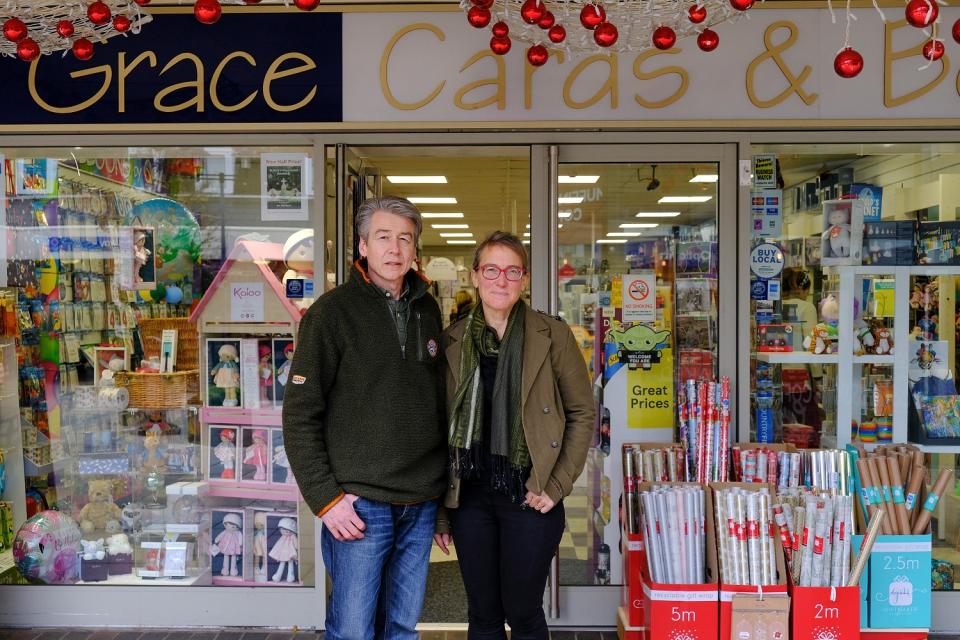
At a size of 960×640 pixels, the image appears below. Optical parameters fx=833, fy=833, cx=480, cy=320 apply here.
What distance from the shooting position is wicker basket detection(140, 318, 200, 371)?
3.99 metres

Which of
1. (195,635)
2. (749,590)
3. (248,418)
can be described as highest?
(248,418)

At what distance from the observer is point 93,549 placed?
13.0 ft

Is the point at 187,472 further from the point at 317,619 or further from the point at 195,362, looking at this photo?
the point at 317,619

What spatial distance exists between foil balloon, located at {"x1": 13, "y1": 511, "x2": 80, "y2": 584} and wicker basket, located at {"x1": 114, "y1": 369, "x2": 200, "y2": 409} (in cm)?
69

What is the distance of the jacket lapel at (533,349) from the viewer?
98.6 inches

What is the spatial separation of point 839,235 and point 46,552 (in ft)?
13.1

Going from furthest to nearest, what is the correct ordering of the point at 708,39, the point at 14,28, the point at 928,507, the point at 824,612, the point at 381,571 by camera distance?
the point at 928,507 → the point at 824,612 → the point at 381,571 → the point at 708,39 → the point at 14,28

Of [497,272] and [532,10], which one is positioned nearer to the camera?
[532,10]

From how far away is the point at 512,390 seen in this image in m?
2.52

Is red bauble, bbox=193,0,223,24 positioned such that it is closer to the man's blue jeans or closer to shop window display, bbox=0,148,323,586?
the man's blue jeans

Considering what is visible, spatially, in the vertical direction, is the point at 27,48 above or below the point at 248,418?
above

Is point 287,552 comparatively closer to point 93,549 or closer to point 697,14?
point 93,549

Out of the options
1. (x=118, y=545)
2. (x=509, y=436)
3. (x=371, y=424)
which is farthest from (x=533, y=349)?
(x=118, y=545)

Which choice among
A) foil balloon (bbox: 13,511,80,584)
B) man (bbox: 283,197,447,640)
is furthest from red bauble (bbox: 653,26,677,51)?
foil balloon (bbox: 13,511,80,584)
